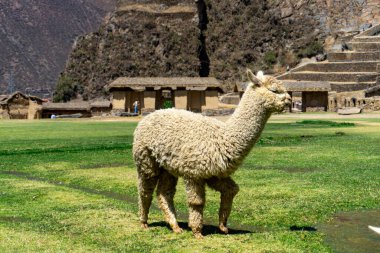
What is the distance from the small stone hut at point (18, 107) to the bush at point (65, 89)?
35.3 metres

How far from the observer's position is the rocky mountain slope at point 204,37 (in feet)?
378

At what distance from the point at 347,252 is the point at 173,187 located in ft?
10.6

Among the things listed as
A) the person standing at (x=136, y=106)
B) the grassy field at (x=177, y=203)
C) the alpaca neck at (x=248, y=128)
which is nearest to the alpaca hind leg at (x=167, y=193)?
the grassy field at (x=177, y=203)

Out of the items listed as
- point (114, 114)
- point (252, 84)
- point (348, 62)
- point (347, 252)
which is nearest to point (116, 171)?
point (252, 84)

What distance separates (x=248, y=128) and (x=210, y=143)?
647 mm

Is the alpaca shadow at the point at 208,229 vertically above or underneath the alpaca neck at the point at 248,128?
underneath

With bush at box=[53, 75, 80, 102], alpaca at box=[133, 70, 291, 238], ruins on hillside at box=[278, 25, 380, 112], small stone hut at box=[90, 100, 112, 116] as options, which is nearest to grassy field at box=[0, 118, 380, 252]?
alpaca at box=[133, 70, 291, 238]

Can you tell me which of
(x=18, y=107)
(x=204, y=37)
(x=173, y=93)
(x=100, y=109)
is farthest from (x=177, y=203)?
(x=204, y=37)

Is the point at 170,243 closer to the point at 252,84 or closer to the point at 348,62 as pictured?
the point at 252,84

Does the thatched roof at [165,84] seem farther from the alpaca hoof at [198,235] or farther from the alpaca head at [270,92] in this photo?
the alpaca hoof at [198,235]

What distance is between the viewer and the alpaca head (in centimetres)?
956

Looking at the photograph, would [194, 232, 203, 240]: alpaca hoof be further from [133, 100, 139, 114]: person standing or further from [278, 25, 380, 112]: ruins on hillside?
[278, 25, 380, 112]: ruins on hillside

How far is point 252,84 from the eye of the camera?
32.1ft

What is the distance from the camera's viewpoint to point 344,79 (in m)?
85.4
